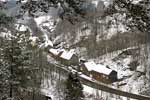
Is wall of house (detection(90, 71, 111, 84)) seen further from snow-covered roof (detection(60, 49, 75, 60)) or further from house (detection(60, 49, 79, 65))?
snow-covered roof (detection(60, 49, 75, 60))

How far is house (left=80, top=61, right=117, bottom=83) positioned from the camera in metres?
40.7

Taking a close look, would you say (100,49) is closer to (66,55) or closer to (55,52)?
(66,55)

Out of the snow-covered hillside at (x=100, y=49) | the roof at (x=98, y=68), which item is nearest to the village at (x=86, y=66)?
the roof at (x=98, y=68)

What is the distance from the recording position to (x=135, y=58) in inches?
1855

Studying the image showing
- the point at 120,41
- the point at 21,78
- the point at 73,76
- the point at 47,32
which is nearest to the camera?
the point at 21,78

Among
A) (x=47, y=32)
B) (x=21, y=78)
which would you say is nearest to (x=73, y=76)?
(x=21, y=78)

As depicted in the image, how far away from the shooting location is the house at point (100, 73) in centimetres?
4072

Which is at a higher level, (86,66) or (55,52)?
(55,52)

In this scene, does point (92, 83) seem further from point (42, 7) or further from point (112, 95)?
point (42, 7)

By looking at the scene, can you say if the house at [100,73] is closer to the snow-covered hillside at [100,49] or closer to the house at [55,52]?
the snow-covered hillside at [100,49]

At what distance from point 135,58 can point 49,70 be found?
1248 centimetres

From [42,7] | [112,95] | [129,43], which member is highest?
[42,7]

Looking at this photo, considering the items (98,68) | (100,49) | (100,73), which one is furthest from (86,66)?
(100,49)

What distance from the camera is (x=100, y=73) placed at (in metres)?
41.3
